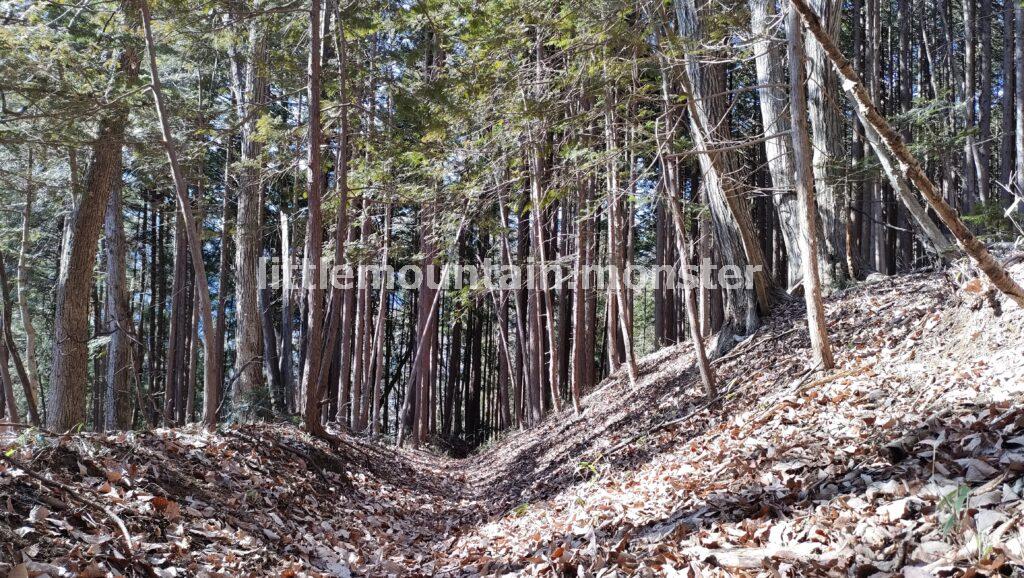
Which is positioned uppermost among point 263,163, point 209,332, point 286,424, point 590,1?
point 590,1

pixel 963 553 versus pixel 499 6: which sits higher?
pixel 499 6

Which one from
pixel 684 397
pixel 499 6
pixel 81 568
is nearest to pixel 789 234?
pixel 684 397

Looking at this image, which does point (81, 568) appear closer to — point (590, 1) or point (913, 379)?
point (913, 379)

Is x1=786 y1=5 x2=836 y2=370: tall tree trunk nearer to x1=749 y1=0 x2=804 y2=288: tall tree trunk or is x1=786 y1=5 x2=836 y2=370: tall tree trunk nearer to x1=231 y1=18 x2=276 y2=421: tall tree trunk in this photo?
x1=749 y1=0 x2=804 y2=288: tall tree trunk

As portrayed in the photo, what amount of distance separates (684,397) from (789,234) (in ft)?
8.72

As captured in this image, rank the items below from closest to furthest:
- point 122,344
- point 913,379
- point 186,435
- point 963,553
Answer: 1. point 963,553
2. point 913,379
3. point 186,435
4. point 122,344

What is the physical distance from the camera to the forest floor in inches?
112

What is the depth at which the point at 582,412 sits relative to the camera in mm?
12414

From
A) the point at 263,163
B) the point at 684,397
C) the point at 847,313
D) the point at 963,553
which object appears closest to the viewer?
the point at 963,553

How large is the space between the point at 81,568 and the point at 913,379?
5.21 metres

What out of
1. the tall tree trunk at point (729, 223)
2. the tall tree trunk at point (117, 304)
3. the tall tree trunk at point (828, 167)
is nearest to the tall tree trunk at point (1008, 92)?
the tall tree trunk at point (828, 167)

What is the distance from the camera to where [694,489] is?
446 cm

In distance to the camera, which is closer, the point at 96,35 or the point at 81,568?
the point at 81,568

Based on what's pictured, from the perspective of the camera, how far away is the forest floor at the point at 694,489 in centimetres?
284
